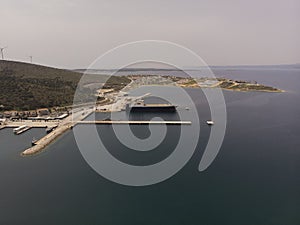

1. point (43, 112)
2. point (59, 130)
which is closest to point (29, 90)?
point (43, 112)

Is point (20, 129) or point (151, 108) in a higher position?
point (151, 108)

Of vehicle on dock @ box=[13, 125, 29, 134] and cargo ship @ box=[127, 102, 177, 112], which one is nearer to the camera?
vehicle on dock @ box=[13, 125, 29, 134]

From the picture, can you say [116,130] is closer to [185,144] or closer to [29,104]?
[185,144]

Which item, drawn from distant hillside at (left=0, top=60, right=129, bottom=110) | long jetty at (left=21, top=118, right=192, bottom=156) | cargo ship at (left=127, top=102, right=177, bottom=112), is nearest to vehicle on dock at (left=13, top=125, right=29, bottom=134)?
long jetty at (left=21, top=118, right=192, bottom=156)

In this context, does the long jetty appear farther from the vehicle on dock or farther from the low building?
the low building

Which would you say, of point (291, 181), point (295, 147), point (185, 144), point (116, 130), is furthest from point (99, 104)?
point (291, 181)

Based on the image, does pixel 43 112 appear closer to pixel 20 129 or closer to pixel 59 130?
pixel 20 129

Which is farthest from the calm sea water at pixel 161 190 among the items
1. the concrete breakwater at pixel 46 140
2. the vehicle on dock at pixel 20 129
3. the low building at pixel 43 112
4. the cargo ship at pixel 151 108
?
the cargo ship at pixel 151 108

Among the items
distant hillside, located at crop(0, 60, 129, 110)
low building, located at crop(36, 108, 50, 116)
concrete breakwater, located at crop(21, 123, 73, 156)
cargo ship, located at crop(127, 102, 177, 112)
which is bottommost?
concrete breakwater, located at crop(21, 123, 73, 156)
